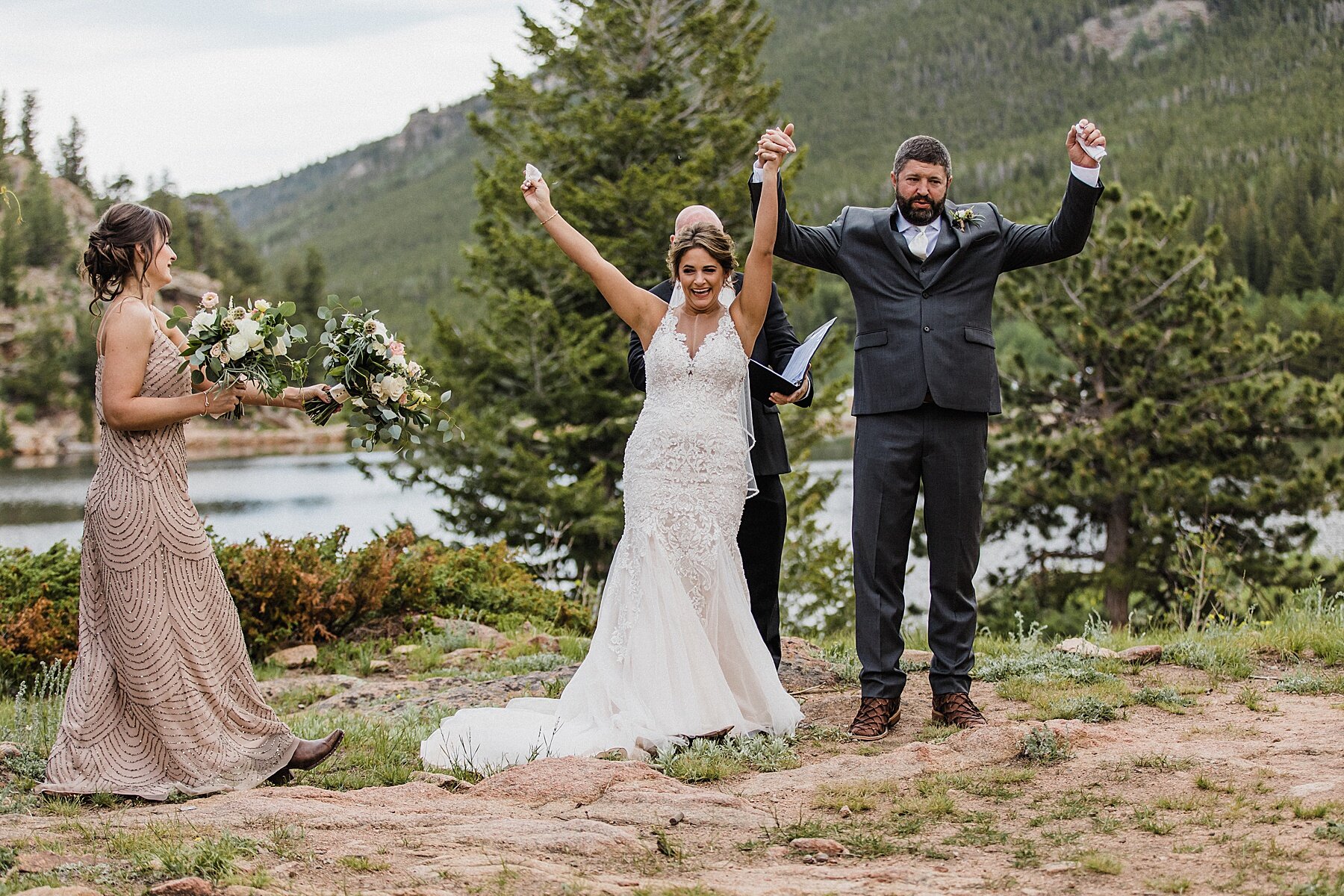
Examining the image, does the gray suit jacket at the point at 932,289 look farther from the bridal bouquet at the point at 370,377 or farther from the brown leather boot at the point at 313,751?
the brown leather boot at the point at 313,751

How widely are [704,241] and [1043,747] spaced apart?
2710mm

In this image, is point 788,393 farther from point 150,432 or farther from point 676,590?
point 150,432

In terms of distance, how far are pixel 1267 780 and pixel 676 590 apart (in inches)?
100

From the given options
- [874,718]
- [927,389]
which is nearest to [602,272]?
[927,389]

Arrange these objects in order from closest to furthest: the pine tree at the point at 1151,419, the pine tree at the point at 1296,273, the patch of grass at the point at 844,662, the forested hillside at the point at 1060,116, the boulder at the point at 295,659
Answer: the patch of grass at the point at 844,662
the boulder at the point at 295,659
the pine tree at the point at 1151,419
the pine tree at the point at 1296,273
the forested hillside at the point at 1060,116

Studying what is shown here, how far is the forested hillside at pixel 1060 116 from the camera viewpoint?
3263 inches

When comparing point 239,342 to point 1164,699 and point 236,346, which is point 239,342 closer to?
point 236,346

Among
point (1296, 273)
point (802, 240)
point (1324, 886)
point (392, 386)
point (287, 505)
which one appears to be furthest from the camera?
point (1296, 273)

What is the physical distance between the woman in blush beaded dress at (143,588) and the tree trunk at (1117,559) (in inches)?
603

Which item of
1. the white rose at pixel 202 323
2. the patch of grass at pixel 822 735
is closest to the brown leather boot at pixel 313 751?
the white rose at pixel 202 323

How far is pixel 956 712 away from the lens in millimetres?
5430

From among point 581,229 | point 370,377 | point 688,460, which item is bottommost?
point 688,460

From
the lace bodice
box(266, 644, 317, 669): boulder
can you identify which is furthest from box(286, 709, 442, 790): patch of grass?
box(266, 644, 317, 669): boulder

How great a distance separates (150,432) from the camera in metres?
4.89
